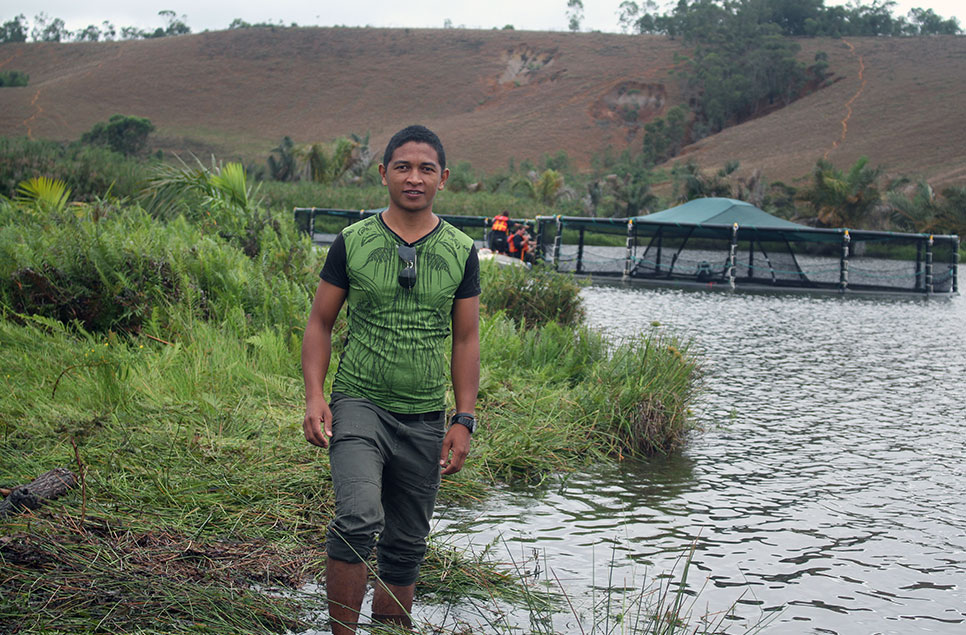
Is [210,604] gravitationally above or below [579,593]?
above

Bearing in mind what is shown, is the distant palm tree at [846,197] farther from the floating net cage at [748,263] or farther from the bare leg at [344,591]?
the bare leg at [344,591]

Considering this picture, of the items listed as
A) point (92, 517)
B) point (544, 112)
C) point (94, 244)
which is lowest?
point (92, 517)

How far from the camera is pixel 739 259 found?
95.5 ft

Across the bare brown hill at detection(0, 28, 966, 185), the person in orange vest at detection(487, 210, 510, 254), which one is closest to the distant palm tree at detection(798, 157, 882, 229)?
the person in orange vest at detection(487, 210, 510, 254)

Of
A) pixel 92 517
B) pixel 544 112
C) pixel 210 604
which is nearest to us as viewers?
pixel 210 604

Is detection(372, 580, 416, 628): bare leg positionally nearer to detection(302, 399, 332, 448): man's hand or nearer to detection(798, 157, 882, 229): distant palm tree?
detection(302, 399, 332, 448): man's hand

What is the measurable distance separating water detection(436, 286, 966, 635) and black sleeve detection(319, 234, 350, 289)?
142 centimetres

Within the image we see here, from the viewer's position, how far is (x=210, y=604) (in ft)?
11.5

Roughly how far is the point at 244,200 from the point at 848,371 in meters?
7.96

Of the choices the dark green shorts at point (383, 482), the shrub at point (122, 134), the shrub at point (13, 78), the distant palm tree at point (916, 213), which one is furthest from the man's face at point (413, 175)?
the shrub at point (13, 78)

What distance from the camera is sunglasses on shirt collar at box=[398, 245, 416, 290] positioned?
134 inches

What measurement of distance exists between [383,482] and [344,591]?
448 millimetres

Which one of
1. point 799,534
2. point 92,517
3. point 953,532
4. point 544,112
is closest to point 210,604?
point 92,517

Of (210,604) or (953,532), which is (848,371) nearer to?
(953,532)
